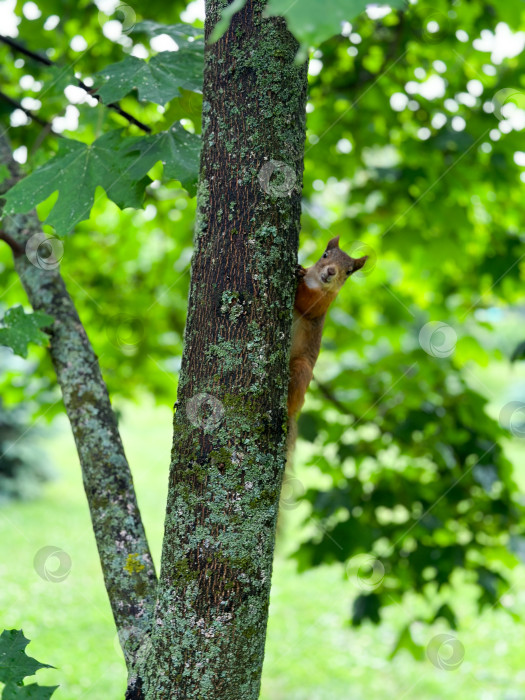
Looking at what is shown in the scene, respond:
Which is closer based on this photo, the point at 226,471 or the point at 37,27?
the point at 226,471

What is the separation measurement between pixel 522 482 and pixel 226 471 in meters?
11.3

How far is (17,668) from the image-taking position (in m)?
1.25

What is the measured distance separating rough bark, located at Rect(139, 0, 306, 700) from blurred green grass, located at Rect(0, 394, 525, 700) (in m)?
3.07

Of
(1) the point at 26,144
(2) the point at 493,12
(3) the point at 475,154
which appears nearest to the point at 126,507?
(1) the point at 26,144

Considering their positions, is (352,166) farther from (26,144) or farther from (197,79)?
(197,79)

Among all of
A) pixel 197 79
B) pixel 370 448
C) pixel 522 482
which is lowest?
pixel 522 482

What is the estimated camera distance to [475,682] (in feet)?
18.7
